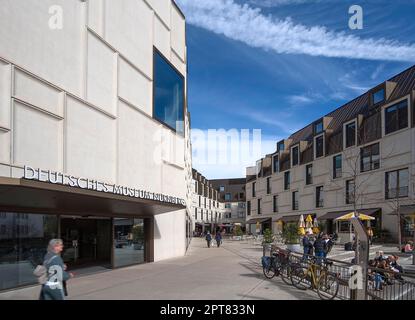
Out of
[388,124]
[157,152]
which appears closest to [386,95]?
[388,124]

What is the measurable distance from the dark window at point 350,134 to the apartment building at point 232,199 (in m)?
56.1

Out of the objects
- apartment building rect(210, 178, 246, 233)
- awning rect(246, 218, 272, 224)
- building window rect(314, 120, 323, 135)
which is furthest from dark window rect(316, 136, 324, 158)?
apartment building rect(210, 178, 246, 233)

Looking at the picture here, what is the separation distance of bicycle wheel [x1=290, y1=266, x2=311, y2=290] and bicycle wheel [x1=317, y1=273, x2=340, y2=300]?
78cm

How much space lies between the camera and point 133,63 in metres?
19.6

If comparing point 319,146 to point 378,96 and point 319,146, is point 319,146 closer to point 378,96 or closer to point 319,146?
point 319,146

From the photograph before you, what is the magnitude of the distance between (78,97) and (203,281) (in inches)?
283

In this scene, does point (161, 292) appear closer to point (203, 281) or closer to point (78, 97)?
point (203, 281)

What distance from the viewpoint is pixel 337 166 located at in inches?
1946

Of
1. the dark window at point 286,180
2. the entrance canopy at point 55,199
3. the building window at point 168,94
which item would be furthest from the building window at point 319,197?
the entrance canopy at point 55,199

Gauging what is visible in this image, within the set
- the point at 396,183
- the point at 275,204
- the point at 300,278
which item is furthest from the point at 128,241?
the point at 275,204

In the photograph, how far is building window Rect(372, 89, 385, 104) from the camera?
43438 mm

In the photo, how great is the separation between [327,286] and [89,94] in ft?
32.2

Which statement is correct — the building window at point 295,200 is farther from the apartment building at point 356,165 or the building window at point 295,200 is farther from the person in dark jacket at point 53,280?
the person in dark jacket at point 53,280

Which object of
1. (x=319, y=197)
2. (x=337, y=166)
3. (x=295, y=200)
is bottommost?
(x=295, y=200)
